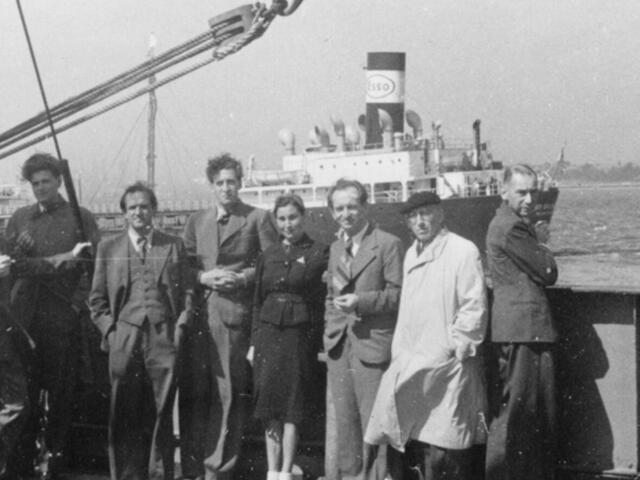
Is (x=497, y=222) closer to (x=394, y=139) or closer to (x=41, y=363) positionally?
(x=41, y=363)

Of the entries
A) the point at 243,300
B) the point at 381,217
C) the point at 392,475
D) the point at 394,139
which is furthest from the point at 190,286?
the point at 394,139

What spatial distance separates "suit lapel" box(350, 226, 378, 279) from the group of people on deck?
0.4 inches

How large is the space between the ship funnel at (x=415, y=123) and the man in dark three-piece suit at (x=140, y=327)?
1554 inches

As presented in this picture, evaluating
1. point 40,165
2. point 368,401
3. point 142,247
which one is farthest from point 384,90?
point 368,401

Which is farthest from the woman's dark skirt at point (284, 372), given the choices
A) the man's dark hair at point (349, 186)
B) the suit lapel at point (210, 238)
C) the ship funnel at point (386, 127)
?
the ship funnel at point (386, 127)

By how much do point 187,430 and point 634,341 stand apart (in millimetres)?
2293

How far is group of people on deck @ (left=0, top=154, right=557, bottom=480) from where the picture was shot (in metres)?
4.61

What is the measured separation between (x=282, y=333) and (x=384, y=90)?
134ft

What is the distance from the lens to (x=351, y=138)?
44281 mm

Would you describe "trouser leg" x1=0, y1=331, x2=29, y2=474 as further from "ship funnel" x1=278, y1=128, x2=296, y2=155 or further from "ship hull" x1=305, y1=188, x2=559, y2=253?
"ship funnel" x1=278, y1=128, x2=296, y2=155

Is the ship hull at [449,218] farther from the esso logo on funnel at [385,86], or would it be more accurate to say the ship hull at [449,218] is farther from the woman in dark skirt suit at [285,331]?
the woman in dark skirt suit at [285,331]

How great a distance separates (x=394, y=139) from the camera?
43.9 metres

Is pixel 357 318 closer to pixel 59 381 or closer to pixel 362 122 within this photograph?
pixel 59 381

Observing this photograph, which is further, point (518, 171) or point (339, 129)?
point (339, 129)
